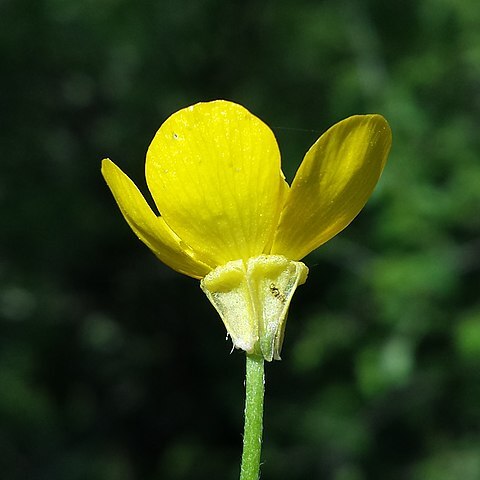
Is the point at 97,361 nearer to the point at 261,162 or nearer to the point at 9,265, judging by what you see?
the point at 9,265

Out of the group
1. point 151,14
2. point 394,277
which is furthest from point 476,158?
point 151,14

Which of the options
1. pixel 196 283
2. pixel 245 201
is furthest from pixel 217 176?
pixel 196 283

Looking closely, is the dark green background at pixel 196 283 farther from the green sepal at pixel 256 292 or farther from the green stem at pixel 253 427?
the green stem at pixel 253 427

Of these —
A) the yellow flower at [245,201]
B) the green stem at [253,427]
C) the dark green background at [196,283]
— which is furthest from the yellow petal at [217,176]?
the dark green background at [196,283]

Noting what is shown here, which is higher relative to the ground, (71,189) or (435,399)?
(71,189)

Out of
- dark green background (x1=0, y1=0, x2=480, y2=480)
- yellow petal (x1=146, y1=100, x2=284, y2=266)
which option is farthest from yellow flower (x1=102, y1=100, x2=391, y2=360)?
dark green background (x1=0, y1=0, x2=480, y2=480)

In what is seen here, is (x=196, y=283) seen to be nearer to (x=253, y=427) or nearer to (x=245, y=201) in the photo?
(x=245, y=201)

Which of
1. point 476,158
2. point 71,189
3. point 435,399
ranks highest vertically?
point 71,189
